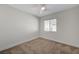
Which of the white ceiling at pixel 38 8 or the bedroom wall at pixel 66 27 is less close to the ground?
the white ceiling at pixel 38 8

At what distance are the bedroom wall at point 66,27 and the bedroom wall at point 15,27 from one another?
18cm

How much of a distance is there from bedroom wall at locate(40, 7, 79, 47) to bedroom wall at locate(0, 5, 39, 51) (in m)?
0.18

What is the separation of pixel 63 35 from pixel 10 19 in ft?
3.22

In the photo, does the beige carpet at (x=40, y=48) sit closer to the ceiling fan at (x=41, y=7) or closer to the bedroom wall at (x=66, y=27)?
the bedroom wall at (x=66, y=27)

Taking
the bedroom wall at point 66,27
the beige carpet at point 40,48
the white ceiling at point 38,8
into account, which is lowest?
the beige carpet at point 40,48

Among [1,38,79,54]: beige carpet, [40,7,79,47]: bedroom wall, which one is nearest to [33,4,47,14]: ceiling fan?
[40,7,79,47]: bedroom wall

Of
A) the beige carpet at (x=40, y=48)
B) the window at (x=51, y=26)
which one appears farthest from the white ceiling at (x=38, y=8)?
the beige carpet at (x=40, y=48)

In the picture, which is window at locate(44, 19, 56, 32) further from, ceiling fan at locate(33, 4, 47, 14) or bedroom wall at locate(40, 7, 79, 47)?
ceiling fan at locate(33, 4, 47, 14)

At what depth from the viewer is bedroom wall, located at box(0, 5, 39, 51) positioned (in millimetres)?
1711

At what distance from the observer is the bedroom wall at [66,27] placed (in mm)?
1731

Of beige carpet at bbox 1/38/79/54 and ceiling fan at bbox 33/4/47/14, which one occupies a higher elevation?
ceiling fan at bbox 33/4/47/14

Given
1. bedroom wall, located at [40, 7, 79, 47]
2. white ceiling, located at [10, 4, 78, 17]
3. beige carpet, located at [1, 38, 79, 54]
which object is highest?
white ceiling, located at [10, 4, 78, 17]
